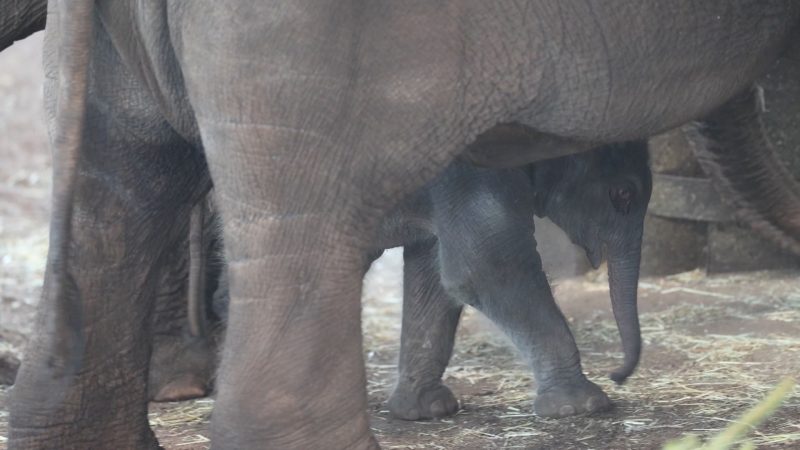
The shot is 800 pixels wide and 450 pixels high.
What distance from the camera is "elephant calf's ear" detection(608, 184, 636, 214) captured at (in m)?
4.28

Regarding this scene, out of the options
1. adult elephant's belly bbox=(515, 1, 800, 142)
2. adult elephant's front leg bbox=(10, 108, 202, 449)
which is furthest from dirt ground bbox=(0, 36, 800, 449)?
adult elephant's belly bbox=(515, 1, 800, 142)

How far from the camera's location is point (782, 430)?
3729 mm

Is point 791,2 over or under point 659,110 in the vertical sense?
over

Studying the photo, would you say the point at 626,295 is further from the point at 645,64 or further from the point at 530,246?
the point at 645,64

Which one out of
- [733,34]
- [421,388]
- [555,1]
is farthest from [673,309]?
[555,1]

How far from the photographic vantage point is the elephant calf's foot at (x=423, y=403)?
173 inches

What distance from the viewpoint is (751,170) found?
14.9 feet

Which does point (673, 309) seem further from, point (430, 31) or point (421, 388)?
point (430, 31)

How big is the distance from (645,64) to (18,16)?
6.51ft

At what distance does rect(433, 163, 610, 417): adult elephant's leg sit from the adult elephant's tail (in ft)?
2.16

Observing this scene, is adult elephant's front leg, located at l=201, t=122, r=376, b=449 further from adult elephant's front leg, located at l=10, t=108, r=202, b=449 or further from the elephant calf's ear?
the elephant calf's ear

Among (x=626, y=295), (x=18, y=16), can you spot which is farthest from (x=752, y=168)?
(x=18, y=16)

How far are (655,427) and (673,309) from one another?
200cm

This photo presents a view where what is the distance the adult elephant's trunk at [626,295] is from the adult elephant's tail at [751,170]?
1.42ft
